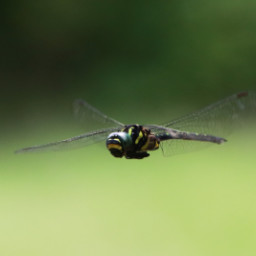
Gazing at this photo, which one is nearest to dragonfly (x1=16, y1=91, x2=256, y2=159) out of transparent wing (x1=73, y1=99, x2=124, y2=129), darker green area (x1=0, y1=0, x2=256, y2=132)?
transparent wing (x1=73, y1=99, x2=124, y2=129)

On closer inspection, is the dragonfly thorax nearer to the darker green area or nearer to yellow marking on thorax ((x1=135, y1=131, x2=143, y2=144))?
yellow marking on thorax ((x1=135, y1=131, x2=143, y2=144))

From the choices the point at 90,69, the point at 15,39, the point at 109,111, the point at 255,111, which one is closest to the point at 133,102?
the point at 109,111

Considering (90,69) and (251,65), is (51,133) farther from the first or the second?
(251,65)

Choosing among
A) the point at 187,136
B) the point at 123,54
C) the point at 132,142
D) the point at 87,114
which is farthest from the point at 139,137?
the point at 123,54

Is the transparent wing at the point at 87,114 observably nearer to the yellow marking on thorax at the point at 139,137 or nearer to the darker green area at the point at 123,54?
the yellow marking on thorax at the point at 139,137

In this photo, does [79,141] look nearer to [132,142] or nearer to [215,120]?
[132,142]

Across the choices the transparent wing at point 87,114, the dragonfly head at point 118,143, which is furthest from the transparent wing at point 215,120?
the transparent wing at point 87,114
